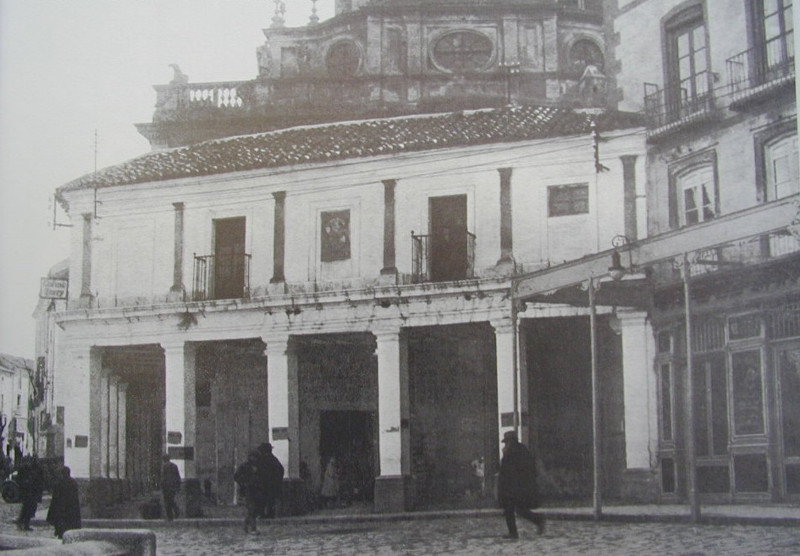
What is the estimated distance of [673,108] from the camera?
11.5 meters

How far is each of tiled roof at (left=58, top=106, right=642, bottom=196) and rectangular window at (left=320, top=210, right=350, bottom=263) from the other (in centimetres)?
72

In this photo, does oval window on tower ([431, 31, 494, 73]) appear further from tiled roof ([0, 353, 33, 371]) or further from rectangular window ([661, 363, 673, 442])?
tiled roof ([0, 353, 33, 371])

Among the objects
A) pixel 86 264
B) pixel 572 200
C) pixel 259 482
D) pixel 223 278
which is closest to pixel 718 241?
pixel 572 200

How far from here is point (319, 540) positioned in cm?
1105

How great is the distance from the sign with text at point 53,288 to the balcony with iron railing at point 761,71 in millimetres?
5864

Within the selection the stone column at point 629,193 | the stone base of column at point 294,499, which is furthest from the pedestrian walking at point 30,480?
the stone column at point 629,193

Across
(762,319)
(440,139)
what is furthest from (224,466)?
(762,319)

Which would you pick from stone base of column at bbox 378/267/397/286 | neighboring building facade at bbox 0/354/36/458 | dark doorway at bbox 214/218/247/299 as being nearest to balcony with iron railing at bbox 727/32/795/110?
stone base of column at bbox 378/267/397/286

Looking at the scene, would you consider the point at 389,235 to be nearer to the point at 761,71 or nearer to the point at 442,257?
the point at 442,257

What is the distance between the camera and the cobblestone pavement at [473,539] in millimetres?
8391

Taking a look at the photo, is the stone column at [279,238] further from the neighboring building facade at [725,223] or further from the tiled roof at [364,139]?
the neighboring building facade at [725,223]

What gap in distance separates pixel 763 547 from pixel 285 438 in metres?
7.07

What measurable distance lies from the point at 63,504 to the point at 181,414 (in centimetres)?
262

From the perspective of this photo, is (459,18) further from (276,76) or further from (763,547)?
(763,547)
